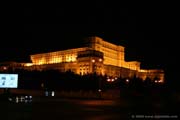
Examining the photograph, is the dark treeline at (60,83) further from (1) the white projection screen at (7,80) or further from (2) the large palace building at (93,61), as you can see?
(1) the white projection screen at (7,80)

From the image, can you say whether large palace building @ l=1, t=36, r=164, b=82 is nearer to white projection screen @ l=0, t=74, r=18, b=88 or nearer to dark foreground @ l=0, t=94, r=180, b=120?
dark foreground @ l=0, t=94, r=180, b=120

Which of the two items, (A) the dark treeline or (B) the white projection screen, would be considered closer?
(B) the white projection screen

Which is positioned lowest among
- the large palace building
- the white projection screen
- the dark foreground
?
the dark foreground

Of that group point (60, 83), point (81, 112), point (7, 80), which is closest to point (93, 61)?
point (60, 83)

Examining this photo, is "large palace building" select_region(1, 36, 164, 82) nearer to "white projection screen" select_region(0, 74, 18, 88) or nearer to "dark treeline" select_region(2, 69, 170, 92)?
"dark treeline" select_region(2, 69, 170, 92)

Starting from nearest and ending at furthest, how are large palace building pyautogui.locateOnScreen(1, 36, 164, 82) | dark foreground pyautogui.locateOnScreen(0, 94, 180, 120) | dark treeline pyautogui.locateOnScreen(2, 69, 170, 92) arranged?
1. dark foreground pyautogui.locateOnScreen(0, 94, 180, 120)
2. dark treeline pyautogui.locateOnScreen(2, 69, 170, 92)
3. large palace building pyautogui.locateOnScreen(1, 36, 164, 82)

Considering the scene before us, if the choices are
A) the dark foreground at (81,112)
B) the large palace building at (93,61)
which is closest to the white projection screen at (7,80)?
the dark foreground at (81,112)

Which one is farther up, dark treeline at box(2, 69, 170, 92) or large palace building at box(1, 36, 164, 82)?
large palace building at box(1, 36, 164, 82)

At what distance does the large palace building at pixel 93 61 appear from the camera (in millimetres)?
121250

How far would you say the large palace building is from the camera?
121250mm

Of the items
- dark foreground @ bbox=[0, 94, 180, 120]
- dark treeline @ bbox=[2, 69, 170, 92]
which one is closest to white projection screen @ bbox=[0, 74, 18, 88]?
dark foreground @ bbox=[0, 94, 180, 120]

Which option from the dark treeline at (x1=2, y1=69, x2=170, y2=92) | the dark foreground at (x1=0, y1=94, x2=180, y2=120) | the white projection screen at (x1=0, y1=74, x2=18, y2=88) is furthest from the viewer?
the dark treeline at (x1=2, y1=69, x2=170, y2=92)

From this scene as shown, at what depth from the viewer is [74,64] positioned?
124375mm

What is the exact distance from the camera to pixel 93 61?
119 metres
